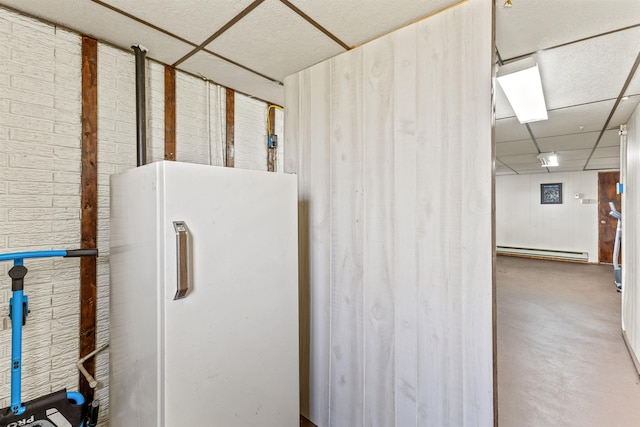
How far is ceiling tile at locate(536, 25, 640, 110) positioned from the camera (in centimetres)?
174

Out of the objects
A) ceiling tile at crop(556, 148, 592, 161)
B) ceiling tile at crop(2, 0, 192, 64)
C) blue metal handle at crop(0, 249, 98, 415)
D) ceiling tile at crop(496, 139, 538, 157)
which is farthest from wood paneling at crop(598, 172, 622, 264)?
blue metal handle at crop(0, 249, 98, 415)

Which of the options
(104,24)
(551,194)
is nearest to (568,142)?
(551,194)

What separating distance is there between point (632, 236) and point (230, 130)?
4028 mm

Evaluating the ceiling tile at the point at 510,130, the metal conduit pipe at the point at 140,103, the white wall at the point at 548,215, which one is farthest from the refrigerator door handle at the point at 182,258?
the white wall at the point at 548,215

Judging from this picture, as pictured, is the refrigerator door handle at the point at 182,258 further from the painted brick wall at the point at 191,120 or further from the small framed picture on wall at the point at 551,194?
the small framed picture on wall at the point at 551,194

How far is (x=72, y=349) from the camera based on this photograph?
1731 mm

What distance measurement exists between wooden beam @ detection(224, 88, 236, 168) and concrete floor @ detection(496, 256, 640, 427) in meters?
2.77

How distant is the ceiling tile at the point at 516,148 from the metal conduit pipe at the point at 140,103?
4.43m

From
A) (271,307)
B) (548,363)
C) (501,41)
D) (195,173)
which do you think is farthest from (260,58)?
(548,363)

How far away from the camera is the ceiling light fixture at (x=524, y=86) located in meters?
1.95

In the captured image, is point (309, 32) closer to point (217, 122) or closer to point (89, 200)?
point (217, 122)

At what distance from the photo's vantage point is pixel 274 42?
181 cm

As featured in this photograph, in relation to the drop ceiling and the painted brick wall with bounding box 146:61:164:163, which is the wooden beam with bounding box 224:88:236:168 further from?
the painted brick wall with bounding box 146:61:164:163

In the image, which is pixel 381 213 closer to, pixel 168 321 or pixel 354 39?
pixel 354 39
